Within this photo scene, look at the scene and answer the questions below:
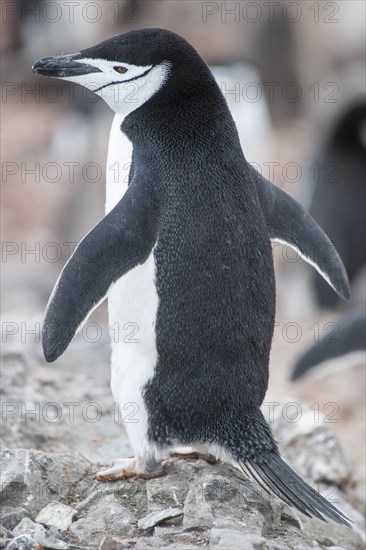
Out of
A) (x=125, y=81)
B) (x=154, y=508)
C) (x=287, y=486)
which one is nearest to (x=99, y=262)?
(x=125, y=81)

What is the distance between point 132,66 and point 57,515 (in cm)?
122

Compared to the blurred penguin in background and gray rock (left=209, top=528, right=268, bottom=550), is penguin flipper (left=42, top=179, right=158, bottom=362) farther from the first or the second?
the blurred penguin in background

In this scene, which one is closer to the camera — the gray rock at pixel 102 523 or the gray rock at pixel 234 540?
the gray rock at pixel 234 540

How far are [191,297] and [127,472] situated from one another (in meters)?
0.50

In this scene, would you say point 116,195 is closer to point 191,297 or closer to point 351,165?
point 191,297

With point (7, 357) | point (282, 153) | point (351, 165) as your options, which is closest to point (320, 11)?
point (282, 153)

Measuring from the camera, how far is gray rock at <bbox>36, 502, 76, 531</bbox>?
2695 millimetres

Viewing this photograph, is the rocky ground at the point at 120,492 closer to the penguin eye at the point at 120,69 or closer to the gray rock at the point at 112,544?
the gray rock at the point at 112,544

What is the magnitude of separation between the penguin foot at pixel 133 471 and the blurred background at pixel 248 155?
505 mm

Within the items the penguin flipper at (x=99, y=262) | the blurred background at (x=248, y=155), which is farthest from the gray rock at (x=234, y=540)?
the blurred background at (x=248, y=155)

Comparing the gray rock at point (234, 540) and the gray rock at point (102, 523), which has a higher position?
the gray rock at point (234, 540)

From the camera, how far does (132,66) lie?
2.99 meters

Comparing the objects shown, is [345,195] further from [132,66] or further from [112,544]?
[112,544]

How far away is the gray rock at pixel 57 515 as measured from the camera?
270 cm
